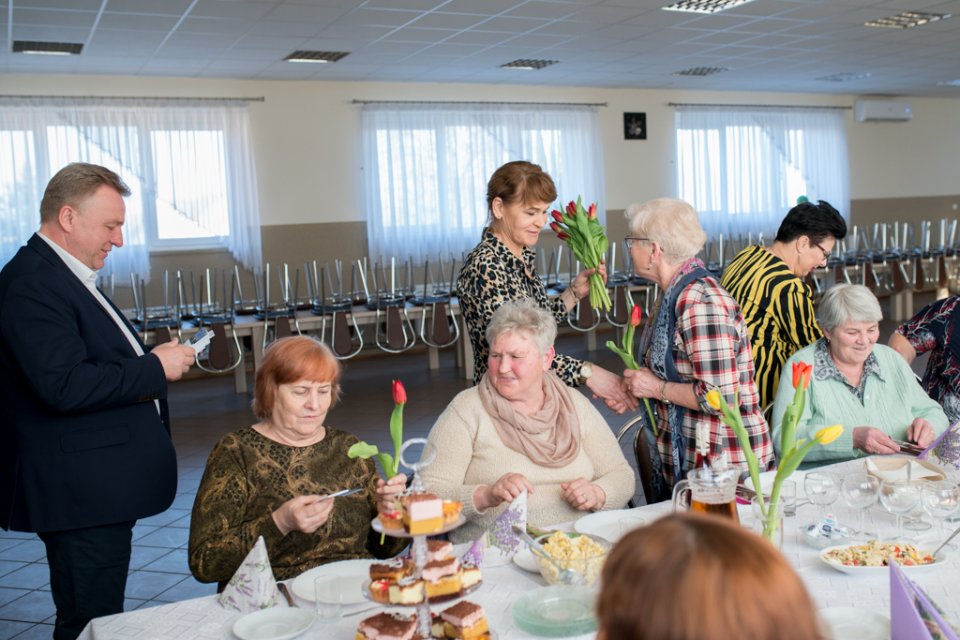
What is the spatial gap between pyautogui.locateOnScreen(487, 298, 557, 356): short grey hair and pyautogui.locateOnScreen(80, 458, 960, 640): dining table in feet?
2.30

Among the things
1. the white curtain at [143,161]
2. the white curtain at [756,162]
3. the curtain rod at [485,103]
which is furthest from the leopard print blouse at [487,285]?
the white curtain at [756,162]

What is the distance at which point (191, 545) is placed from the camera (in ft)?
7.23

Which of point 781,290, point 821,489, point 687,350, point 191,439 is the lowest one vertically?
point 191,439

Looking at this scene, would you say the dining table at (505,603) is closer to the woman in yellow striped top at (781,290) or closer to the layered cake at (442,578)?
the layered cake at (442,578)

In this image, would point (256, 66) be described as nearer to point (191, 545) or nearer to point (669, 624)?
point (191, 545)

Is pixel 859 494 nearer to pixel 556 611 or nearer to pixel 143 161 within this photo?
pixel 556 611

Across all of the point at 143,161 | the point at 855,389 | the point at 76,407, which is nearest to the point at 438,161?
the point at 143,161

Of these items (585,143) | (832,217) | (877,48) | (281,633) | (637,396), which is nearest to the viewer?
(281,633)

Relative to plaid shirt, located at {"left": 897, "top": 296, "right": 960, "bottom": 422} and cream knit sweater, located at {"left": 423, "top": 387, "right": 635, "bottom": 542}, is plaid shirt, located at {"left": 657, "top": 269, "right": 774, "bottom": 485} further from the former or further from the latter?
plaid shirt, located at {"left": 897, "top": 296, "right": 960, "bottom": 422}

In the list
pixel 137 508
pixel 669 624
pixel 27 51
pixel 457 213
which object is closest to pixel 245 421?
pixel 27 51

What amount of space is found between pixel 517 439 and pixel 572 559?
0.74 metres

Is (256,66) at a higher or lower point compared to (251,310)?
higher

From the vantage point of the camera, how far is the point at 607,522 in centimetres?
225

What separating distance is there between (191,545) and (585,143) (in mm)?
9315
